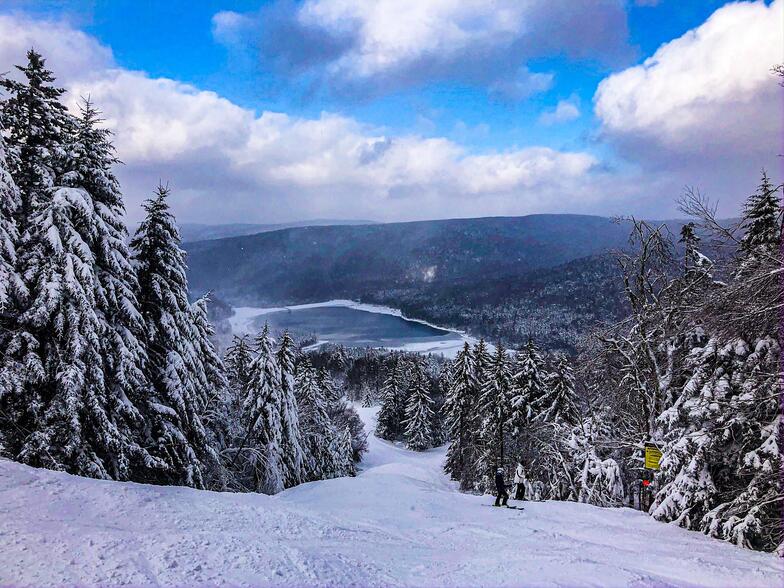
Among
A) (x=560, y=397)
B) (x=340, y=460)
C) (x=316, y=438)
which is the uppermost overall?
(x=560, y=397)

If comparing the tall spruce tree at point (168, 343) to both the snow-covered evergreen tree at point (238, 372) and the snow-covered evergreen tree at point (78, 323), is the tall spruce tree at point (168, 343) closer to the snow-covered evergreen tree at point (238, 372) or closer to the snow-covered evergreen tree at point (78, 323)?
the snow-covered evergreen tree at point (78, 323)

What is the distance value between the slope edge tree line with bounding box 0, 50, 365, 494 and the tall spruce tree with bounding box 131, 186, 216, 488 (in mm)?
42

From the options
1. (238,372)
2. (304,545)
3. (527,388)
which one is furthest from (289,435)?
(304,545)

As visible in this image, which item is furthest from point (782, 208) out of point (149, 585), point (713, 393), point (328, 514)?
point (328, 514)

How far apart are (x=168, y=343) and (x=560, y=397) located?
882 inches

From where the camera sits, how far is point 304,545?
7.96 metres

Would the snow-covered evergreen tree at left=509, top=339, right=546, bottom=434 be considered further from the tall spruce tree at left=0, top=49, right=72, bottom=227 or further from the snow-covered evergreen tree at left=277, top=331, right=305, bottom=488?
the tall spruce tree at left=0, top=49, right=72, bottom=227

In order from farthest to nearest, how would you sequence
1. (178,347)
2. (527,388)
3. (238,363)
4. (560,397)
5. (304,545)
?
(527,388), (560,397), (238,363), (178,347), (304,545)

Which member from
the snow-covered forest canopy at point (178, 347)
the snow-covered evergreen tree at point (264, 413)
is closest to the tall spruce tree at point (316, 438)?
the snow-covered evergreen tree at point (264, 413)

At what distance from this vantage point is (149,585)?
561cm

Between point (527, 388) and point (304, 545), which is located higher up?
point (304, 545)

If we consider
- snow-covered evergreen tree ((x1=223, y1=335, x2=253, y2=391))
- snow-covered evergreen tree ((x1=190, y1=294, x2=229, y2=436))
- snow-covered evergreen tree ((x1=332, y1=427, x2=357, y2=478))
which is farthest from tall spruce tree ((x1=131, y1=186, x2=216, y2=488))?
snow-covered evergreen tree ((x1=332, y1=427, x2=357, y2=478))

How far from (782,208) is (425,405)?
54.5m

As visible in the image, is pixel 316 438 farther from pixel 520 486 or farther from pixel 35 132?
pixel 35 132
